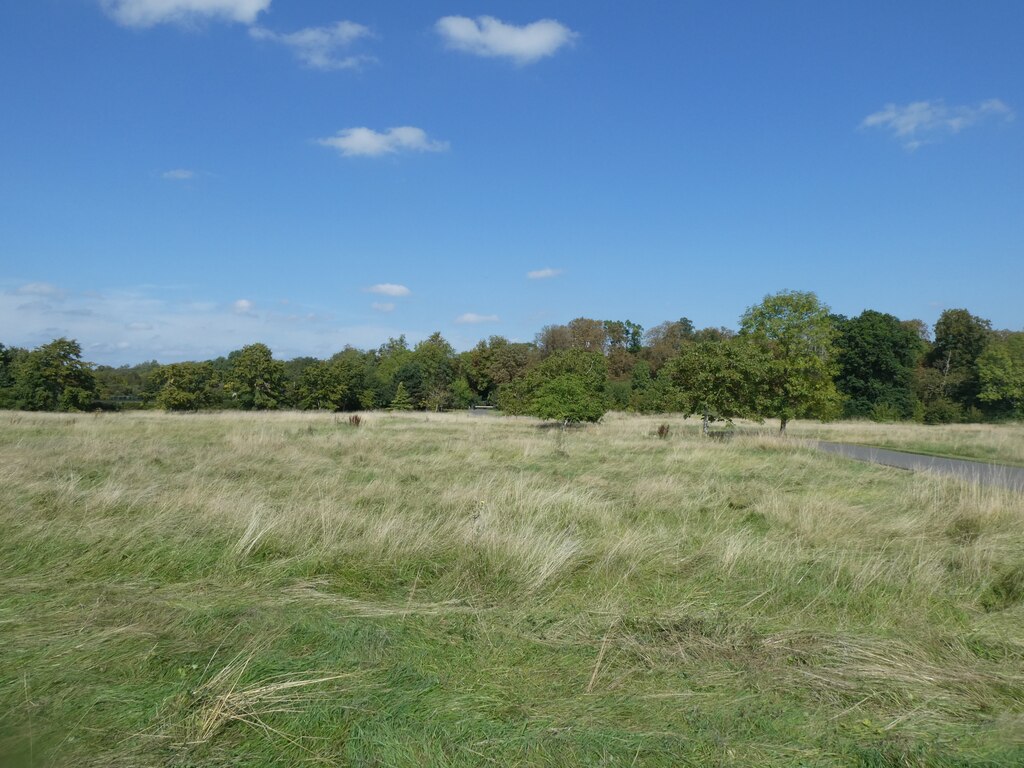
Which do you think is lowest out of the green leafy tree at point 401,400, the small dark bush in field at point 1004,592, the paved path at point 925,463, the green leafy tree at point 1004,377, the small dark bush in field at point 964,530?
the paved path at point 925,463

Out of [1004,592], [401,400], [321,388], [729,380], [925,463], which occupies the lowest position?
[925,463]

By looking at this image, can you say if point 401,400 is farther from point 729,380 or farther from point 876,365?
point 876,365

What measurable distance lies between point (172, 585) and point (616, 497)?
688 centimetres

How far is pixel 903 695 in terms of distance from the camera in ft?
12.3

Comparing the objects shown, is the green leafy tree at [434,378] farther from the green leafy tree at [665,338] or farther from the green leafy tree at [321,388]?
the green leafy tree at [665,338]

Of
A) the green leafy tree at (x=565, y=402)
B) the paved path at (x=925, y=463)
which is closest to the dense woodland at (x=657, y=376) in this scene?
the green leafy tree at (x=565, y=402)

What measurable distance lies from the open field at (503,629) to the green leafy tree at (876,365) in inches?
2391

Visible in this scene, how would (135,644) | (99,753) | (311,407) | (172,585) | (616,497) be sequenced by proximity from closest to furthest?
(99,753) → (135,644) → (172,585) → (616,497) → (311,407)

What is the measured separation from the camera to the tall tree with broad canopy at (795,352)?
101ft

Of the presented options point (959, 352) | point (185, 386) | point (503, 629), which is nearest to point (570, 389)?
point (503, 629)

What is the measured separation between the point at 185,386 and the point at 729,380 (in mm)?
52304

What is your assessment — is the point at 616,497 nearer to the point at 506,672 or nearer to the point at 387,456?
the point at 506,672

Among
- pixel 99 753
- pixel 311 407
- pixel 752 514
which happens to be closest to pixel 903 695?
pixel 99 753

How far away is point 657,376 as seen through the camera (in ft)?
229
